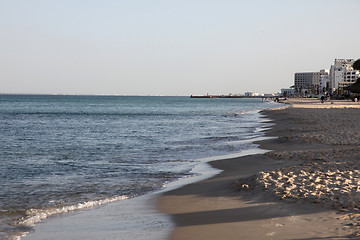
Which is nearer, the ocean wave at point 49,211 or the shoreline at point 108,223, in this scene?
the shoreline at point 108,223

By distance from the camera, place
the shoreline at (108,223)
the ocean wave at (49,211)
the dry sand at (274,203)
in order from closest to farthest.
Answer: the dry sand at (274,203) < the shoreline at (108,223) < the ocean wave at (49,211)

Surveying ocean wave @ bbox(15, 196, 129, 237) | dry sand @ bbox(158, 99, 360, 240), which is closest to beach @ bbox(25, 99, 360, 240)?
A: dry sand @ bbox(158, 99, 360, 240)

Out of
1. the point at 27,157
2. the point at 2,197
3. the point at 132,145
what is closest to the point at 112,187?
the point at 2,197

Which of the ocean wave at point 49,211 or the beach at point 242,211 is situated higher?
the beach at point 242,211

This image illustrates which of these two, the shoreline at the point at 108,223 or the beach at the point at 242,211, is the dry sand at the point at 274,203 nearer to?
the beach at the point at 242,211

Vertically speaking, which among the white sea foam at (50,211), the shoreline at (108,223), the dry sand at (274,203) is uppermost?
the dry sand at (274,203)

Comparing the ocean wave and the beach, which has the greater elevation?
the beach

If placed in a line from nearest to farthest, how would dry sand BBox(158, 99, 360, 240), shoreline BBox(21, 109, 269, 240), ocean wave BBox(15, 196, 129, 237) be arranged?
dry sand BBox(158, 99, 360, 240), shoreline BBox(21, 109, 269, 240), ocean wave BBox(15, 196, 129, 237)

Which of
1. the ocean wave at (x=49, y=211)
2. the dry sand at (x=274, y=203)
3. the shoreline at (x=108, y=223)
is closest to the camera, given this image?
the dry sand at (x=274, y=203)

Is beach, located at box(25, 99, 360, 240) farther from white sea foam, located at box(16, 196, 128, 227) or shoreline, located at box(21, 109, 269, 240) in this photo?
white sea foam, located at box(16, 196, 128, 227)

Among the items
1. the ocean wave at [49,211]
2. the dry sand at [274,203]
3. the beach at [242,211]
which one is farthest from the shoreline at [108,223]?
the dry sand at [274,203]

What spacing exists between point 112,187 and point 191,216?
4.06 meters

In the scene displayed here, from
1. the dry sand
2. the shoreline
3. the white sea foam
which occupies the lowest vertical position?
the white sea foam

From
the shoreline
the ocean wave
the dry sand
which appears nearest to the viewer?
the dry sand
